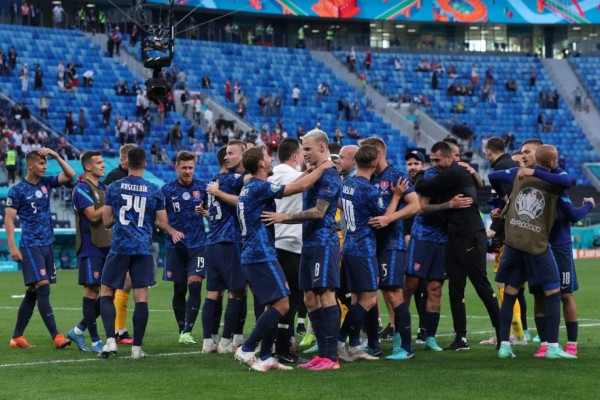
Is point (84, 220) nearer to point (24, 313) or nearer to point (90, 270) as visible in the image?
point (90, 270)

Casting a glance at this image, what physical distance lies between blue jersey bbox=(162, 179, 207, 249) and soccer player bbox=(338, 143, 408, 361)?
107 inches

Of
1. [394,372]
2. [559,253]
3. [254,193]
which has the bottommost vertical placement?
[394,372]

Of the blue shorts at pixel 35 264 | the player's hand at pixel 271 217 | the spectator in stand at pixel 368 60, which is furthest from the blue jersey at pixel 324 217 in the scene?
the spectator in stand at pixel 368 60

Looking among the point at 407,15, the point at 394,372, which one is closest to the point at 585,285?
the point at 394,372

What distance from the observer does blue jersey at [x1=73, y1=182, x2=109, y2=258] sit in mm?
13414

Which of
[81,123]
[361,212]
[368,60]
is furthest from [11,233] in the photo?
[368,60]

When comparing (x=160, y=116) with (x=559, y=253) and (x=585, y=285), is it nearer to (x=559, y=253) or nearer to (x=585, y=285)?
(x=585, y=285)

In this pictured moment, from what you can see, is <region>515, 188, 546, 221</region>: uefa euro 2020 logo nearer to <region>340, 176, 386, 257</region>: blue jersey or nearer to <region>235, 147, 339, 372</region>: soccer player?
<region>340, 176, 386, 257</region>: blue jersey

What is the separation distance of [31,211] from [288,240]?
318 centimetres

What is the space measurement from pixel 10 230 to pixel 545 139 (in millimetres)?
45210

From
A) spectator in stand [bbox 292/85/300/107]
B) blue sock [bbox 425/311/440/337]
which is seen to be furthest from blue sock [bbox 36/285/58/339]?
spectator in stand [bbox 292/85/300/107]

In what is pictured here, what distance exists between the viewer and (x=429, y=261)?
42.8ft

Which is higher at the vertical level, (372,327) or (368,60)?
(368,60)

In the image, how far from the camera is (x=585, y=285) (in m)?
24.7
